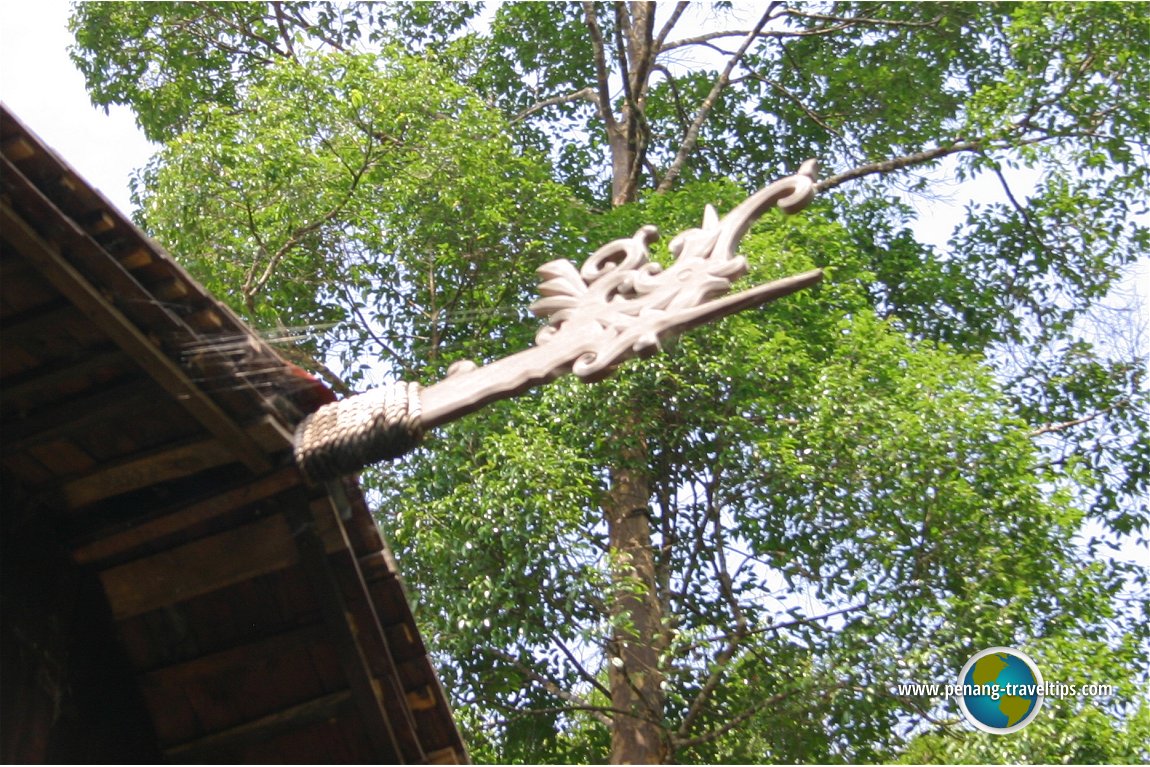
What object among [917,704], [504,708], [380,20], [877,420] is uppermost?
[380,20]

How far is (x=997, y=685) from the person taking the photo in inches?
346

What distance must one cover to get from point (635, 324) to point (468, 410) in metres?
0.42

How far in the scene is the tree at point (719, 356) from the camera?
9.17 m

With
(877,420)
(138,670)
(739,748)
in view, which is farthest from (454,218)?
(138,670)

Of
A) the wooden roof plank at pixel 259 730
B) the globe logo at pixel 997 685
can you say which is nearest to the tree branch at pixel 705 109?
the globe logo at pixel 997 685


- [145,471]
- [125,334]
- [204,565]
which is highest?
[125,334]

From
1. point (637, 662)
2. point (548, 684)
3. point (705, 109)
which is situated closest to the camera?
point (637, 662)

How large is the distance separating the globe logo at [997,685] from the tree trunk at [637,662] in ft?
6.33

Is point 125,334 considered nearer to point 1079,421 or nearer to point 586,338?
point 586,338

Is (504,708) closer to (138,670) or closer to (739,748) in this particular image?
(739,748)

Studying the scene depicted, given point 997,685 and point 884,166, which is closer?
point 997,685

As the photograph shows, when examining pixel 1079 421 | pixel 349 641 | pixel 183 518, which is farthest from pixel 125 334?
pixel 1079 421

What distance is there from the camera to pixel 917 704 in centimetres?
880

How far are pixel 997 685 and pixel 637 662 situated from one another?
7.84ft
